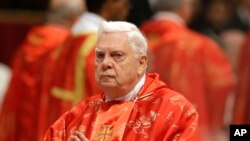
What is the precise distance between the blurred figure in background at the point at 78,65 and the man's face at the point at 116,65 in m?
1.56

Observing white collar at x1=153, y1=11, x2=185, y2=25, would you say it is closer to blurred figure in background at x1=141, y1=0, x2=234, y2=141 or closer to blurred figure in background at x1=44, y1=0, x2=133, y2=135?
blurred figure in background at x1=141, y1=0, x2=234, y2=141

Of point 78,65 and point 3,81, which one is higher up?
point 3,81

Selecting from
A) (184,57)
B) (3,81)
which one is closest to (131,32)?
(184,57)

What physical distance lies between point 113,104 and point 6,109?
3.59 m

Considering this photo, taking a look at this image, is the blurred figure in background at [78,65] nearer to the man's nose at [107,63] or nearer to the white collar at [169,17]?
A: the white collar at [169,17]

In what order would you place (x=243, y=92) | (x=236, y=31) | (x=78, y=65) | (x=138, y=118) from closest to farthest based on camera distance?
(x=138, y=118) → (x=78, y=65) → (x=243, y=92) → (x=236, y=31)

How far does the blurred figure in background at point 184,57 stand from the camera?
9586mm

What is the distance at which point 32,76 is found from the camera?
935 cm

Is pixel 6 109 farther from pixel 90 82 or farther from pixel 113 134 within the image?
pixel 113 134

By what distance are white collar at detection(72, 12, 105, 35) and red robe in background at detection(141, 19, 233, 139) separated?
125 centimetres

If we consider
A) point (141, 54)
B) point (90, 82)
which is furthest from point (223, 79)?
point (141, 54)

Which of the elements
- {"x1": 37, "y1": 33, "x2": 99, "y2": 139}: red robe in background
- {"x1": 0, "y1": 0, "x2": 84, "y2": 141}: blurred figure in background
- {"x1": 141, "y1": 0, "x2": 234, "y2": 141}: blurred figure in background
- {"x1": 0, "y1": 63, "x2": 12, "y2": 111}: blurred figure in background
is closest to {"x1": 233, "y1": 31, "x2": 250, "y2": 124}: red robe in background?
{"x1": 141, "y1": 0, "x2": 234, "y2": 141}: blurred figure in background

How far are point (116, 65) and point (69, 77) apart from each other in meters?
2.26

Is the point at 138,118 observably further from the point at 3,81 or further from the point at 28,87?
the point at 3,81
